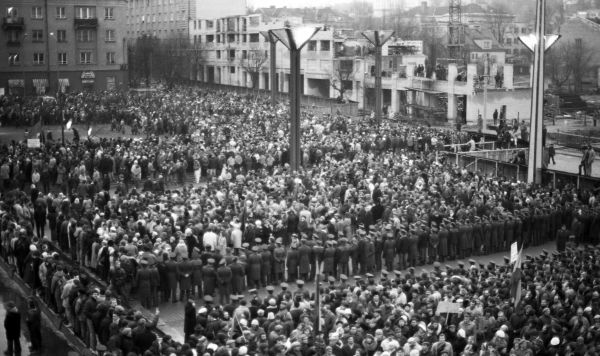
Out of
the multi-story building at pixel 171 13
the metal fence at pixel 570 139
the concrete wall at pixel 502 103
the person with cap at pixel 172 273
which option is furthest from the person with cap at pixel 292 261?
the multi-story building at pixel 171 13

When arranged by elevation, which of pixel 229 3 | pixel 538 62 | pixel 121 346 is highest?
pixel 229 3

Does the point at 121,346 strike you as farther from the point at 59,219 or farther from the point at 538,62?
the point at 538,62

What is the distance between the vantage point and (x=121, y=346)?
14.7 meters

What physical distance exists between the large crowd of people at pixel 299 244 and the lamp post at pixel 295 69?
0.98 meters

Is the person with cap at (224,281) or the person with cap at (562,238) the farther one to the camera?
the person with cap at (562,238)

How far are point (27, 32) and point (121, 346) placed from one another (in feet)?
197

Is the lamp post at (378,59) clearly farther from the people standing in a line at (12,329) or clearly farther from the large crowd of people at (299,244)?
the people standing in a line at (12,329)

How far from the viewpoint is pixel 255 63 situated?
3585 inches

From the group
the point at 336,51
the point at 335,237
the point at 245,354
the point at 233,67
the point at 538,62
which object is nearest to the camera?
the point at 245,354

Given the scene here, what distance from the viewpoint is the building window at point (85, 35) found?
71375 mm

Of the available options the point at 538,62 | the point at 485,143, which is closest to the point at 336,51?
the point at 485,143

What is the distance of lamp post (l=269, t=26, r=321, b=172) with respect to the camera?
28922mm

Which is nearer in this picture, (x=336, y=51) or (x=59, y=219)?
(x=59, y=219)

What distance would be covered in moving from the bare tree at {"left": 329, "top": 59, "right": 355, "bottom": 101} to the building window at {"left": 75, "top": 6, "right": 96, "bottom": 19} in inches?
860
